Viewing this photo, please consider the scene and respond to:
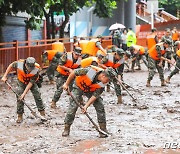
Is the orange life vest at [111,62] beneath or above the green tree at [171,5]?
beneath

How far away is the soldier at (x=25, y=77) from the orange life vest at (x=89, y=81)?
129 centimetres

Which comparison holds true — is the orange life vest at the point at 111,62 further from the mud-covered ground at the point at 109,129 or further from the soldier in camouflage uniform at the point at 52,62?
the soldier in camouflage uniform at the point at 52,62

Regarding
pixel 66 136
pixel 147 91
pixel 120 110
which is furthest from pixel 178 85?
pixel 66 136

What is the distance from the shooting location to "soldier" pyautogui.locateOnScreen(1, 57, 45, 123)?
9.59 m

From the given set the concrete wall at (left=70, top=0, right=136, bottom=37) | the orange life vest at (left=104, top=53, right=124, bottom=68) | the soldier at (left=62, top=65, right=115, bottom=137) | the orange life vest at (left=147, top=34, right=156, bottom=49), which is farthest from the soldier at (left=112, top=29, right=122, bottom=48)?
the soldier at (left=62, top=65, right=115, bottom=137)

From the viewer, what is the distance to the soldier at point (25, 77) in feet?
31.4

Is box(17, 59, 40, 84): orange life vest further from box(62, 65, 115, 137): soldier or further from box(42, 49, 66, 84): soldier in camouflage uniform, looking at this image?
box(42, 49, 66, 84): soldier in camouflage uniform

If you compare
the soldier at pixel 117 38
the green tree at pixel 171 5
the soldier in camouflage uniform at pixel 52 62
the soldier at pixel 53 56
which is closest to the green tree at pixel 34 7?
the soldier at pixel 53 56

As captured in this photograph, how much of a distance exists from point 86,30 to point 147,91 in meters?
17.0

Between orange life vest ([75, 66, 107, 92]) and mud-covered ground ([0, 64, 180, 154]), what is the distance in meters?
0.84

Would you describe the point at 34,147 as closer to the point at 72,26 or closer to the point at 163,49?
the point at 163,49

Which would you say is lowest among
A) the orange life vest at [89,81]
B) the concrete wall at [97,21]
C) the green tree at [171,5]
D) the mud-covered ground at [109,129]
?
the mud-covered ground at [109,129]

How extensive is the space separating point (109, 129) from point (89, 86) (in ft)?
4.22

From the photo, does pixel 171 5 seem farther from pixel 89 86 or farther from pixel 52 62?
pixel 89 86
